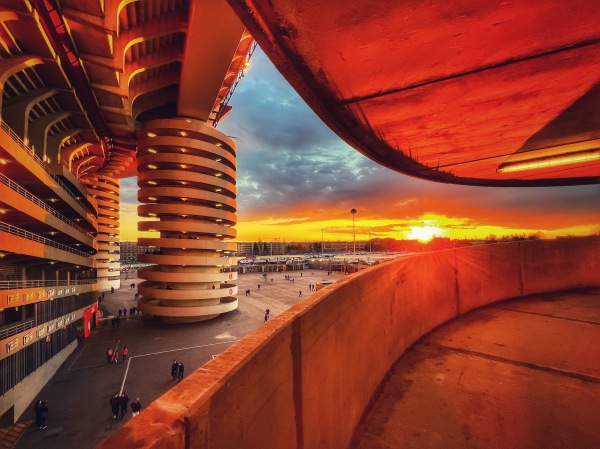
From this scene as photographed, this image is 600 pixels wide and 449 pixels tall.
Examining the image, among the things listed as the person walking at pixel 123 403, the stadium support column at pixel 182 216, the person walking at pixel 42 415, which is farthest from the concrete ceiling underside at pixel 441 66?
the stadium support column at pixel 182 216

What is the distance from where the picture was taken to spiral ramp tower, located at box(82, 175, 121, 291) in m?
47.8

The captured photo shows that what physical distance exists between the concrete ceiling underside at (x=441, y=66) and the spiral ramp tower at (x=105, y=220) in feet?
177

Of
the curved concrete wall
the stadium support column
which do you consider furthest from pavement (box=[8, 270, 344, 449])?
the curved concrete wall

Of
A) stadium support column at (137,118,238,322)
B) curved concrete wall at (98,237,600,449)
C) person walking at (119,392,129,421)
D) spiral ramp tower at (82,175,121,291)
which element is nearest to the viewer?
curved concrete wall at (98,237,600,449)

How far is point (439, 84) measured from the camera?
3723 mm

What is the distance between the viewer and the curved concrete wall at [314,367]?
5.23 feet

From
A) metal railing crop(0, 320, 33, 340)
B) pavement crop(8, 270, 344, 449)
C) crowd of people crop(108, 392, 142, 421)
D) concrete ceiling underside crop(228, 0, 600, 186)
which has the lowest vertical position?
pavement crop(8, 270, 344, 449)

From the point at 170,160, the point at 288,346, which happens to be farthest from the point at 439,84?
the point at 170,160

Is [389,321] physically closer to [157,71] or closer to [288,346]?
[288,346]

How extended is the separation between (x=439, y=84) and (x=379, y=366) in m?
4.37

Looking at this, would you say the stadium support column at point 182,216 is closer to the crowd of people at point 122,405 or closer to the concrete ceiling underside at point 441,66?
the crowd of people at point 122,405

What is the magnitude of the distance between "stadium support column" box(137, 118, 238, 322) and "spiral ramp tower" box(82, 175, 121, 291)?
21.8 m

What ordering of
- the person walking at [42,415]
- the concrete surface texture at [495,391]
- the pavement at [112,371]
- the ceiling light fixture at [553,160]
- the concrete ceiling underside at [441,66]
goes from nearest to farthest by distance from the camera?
the concrete ceiling underside at [441,66] → the concrete surface texture at [495,391] → the ceiling light fixture at [553,160] → the pavement at [112,371] → the person walking at [42,415]

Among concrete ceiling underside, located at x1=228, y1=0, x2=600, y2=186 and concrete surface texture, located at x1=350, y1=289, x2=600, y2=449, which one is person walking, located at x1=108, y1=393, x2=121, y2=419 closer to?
concrete surface texture, located at x1=350, y1=289, x2=600, y2=449
